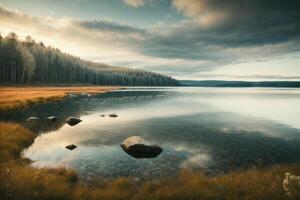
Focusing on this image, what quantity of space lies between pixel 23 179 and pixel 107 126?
20.2 metres

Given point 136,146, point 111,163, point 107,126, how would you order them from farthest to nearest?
1. point 107,126
2. point 136,146
3. point 111,163

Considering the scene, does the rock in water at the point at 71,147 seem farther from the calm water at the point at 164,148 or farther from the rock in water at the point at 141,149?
the rock in water at the point at 141,149

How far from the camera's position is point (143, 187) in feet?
40.2

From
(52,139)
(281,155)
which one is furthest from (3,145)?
(281,155)

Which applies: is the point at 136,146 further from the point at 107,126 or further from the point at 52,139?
the point at 107,126

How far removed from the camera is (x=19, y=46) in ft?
372

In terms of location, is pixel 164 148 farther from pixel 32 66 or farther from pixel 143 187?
pixel 32 66

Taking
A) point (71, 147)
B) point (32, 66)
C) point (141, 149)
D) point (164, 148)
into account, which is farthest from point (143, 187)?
point (32, 66)

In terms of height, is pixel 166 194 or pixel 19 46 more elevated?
pixel 19 46

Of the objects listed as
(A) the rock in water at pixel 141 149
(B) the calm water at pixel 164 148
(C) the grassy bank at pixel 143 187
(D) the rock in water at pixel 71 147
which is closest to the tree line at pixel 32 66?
(B) the calm water at pixel 164 148

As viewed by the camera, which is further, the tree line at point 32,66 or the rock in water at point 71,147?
the tree line at point 32,66

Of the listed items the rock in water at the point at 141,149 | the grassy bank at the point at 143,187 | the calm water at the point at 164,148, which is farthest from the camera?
the rock in water at the point at 141,149

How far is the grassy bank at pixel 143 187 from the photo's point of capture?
10586 millimetres

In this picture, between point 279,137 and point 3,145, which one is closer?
point 3,145
